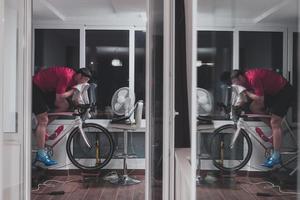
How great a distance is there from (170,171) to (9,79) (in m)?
1.75

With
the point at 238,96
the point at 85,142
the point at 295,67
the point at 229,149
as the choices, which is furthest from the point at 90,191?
the point at 295,67

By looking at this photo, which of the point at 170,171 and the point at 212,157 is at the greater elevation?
the point at 212,157

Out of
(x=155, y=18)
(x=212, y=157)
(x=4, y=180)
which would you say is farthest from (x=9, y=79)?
(x=212, y=157)

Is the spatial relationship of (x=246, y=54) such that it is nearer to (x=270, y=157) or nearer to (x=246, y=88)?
(x=246, y=88)

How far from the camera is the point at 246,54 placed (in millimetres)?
1113

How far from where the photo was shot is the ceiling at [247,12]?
0.77 m

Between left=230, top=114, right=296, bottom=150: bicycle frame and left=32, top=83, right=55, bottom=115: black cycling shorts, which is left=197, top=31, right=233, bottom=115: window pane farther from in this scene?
left=32, top=83, right=55, bottom=115: black cycling shorts

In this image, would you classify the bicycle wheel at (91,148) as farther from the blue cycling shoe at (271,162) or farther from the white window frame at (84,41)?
the blue cycling shoe at (271,162)

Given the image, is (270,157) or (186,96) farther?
(186,96)

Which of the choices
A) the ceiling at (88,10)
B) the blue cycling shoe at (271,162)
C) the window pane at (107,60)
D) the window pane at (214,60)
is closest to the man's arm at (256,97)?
the blue cycling shoe at (271,162)

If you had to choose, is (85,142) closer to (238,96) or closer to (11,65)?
(11,65)

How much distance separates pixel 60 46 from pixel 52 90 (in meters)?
0.85

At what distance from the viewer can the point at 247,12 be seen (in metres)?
1.13

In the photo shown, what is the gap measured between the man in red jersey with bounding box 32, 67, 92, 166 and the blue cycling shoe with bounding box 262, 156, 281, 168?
4.87m
